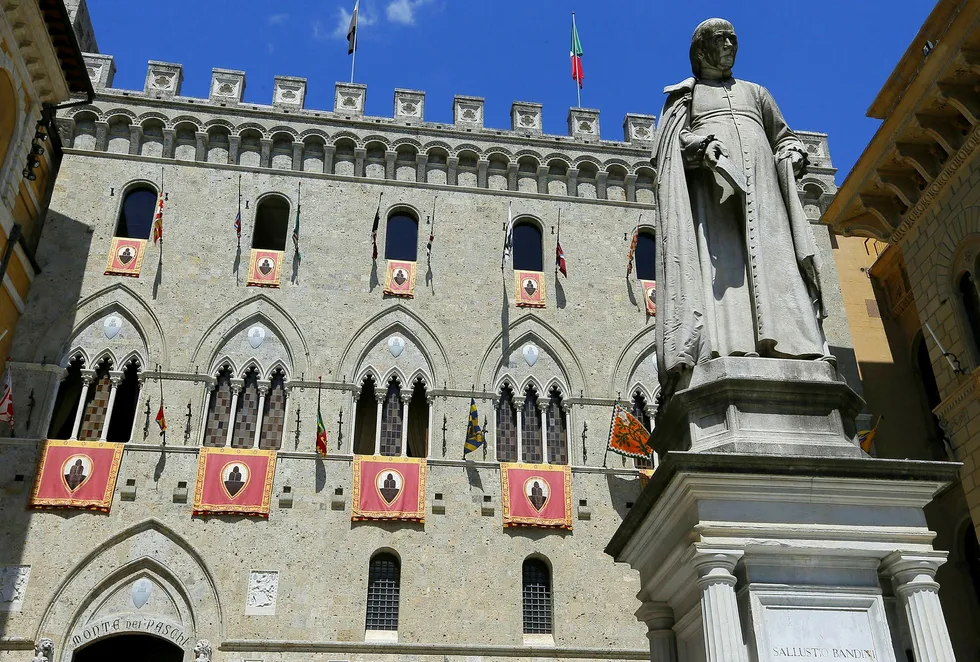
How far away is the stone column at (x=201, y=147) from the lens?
19984mm

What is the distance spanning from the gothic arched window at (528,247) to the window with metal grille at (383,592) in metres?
7.07

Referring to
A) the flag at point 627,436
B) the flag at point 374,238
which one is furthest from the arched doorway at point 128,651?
the flag at point 627,436

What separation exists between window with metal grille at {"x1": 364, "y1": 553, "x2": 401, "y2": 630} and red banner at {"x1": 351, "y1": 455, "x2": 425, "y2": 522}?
797mm

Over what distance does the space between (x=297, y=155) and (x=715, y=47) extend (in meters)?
14.9

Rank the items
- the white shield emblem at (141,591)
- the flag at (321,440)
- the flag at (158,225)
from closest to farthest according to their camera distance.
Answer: the white shield emblem at (141,591)
the flag at (321,440)
the flag at (158,225)

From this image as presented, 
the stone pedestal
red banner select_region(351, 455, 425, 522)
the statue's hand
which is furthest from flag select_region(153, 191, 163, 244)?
the stone pedestal

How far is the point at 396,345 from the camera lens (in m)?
18.4

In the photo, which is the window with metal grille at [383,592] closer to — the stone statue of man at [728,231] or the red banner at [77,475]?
the red banner at [77,475]

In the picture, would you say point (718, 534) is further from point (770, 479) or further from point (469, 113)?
point (469, 113)

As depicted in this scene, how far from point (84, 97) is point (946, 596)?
20072 mm

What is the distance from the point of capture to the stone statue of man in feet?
18.9

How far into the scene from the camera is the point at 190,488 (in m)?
16.3

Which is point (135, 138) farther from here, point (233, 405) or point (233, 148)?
point (233, 405)

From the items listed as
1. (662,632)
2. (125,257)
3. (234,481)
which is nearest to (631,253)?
(234,481)
